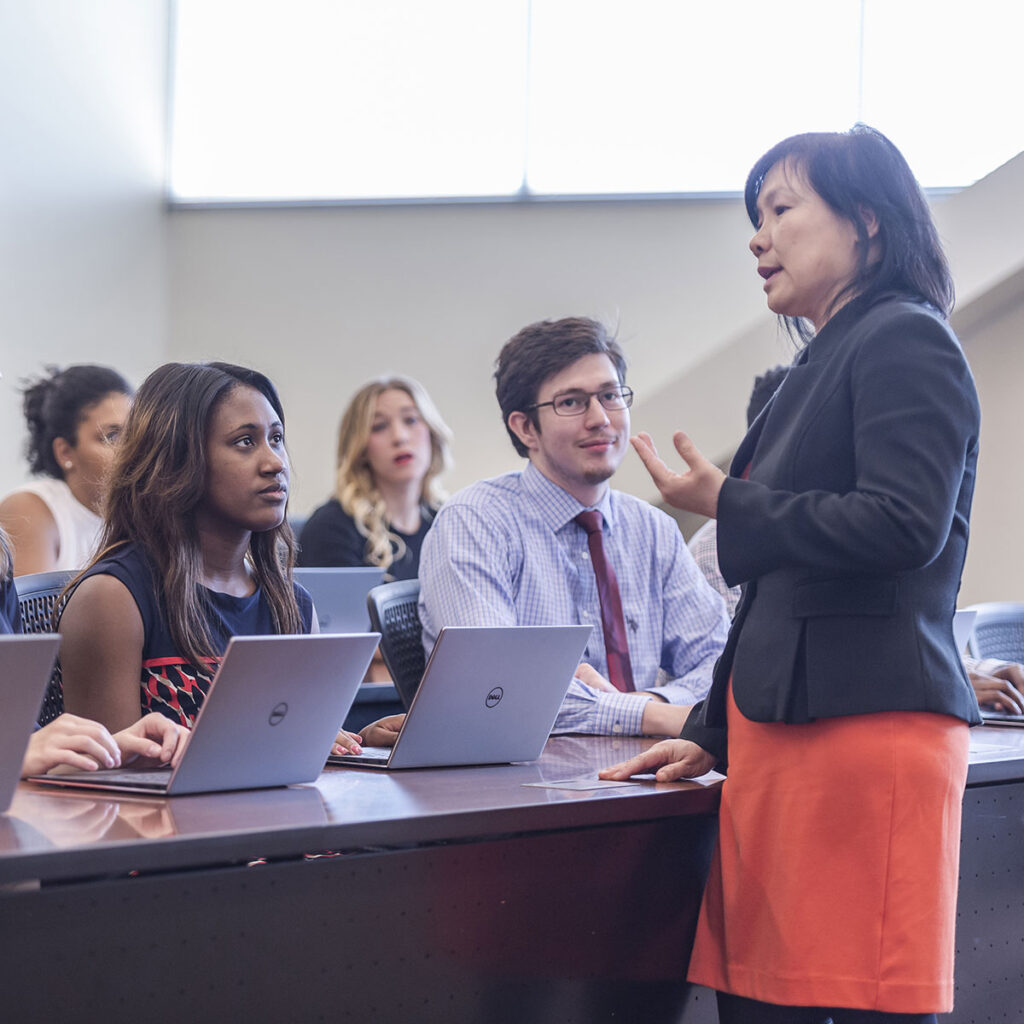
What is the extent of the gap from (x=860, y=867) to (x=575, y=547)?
3.41 feet

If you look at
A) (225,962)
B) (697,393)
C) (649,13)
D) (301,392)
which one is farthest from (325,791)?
(649,13)

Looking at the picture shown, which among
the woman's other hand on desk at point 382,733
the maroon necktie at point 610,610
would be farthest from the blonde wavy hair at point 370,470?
the woman's other hand on desk at point 382,733

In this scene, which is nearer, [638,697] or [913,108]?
[638,697]

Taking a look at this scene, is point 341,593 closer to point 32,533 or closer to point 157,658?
point 32,533

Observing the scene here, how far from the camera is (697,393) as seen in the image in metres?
4.82

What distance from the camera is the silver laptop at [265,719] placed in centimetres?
115

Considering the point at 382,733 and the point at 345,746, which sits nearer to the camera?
the point at 345,746

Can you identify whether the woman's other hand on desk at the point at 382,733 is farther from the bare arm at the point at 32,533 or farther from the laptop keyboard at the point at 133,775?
the bare arm at the point at 32,533

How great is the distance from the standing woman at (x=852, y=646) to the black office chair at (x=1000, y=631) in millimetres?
1613

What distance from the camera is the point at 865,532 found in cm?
114

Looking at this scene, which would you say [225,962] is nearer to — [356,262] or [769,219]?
[769,219]

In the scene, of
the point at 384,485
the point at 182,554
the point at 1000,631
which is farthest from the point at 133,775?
the point at 384,485

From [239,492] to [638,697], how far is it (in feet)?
2.18

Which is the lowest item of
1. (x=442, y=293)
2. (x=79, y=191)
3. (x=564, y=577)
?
(x=564, y=577)
